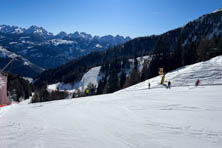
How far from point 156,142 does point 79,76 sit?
173441mm

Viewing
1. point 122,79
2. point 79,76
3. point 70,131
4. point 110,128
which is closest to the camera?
point 70,131

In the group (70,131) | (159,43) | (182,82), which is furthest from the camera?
(159,43)

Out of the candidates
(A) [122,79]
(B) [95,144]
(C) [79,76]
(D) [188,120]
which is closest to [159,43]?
(A) [122,79]

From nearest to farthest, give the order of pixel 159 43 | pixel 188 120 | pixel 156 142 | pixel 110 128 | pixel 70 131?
pixel 156 142
pixel 70 131
pixel 110 128
pixel 188 120
pixel 159 43

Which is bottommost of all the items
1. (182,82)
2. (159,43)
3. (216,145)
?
(216,145)

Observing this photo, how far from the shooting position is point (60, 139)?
Result: 6055 mm

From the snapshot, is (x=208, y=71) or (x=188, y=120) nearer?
(x=188, y=120)

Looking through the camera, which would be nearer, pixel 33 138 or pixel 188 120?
pixel 33 138

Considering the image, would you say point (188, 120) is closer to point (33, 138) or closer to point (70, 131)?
point (70, 131)

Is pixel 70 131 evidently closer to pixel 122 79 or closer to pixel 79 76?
pixel 122 79

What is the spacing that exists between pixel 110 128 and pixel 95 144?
78.1 inches

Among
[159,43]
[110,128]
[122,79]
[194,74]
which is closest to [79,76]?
[122,79]

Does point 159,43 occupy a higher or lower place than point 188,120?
higher

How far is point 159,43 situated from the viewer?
65500 millimetres
